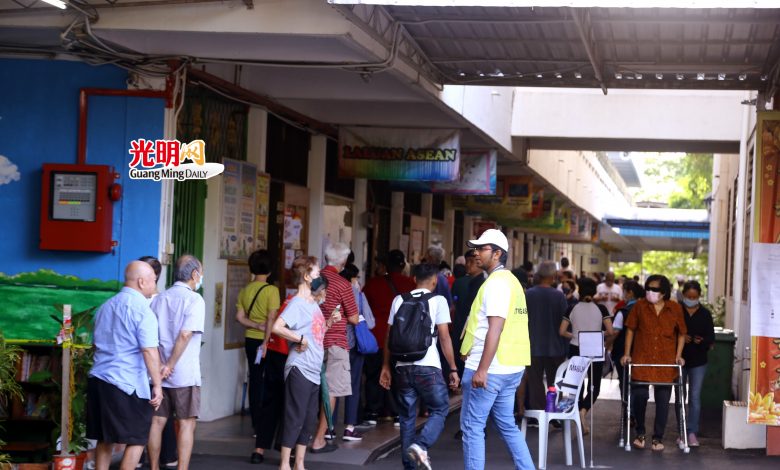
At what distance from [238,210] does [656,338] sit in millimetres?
4773

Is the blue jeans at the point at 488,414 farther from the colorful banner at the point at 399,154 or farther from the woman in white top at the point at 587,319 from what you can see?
the colorful banner at the point at 399,154

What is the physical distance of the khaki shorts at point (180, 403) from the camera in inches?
372

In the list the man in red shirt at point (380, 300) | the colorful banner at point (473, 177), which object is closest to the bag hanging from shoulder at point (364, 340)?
the man in red shirt at point (380, 300)

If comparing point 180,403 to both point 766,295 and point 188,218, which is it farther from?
point 766,295

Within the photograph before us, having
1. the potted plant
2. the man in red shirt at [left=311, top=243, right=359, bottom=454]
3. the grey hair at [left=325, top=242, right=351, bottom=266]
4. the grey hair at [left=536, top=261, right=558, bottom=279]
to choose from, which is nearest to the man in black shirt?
the grey hair at [left=536, top=261, right=558, bottom=279]

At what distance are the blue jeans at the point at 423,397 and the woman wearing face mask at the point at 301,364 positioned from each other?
0.74 m

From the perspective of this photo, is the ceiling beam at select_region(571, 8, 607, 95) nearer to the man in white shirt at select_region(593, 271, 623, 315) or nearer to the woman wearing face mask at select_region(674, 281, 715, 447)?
the woman wearing face mask at select_region(674, 281, 715, 447)

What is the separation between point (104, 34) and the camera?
10.2 m

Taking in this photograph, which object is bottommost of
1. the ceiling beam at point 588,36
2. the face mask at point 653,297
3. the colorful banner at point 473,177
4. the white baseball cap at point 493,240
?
the face mask at point 653,297

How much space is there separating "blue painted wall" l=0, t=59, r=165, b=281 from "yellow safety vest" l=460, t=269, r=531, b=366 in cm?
342

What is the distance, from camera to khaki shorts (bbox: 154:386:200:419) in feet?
31.0

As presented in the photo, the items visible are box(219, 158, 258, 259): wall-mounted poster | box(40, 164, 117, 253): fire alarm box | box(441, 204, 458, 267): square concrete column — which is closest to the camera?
box(40, 164, 117, 253): fire alarm box

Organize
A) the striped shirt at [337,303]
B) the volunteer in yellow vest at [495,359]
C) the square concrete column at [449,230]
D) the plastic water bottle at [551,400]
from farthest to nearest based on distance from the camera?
the square concrete column at [449,230], the striped shirt at [337,303], the plastic water bottle at [551,400], the volunteer in yellow vest at [495,359]

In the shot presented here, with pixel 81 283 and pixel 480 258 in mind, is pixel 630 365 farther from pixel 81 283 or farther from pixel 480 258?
pixel 81 283
